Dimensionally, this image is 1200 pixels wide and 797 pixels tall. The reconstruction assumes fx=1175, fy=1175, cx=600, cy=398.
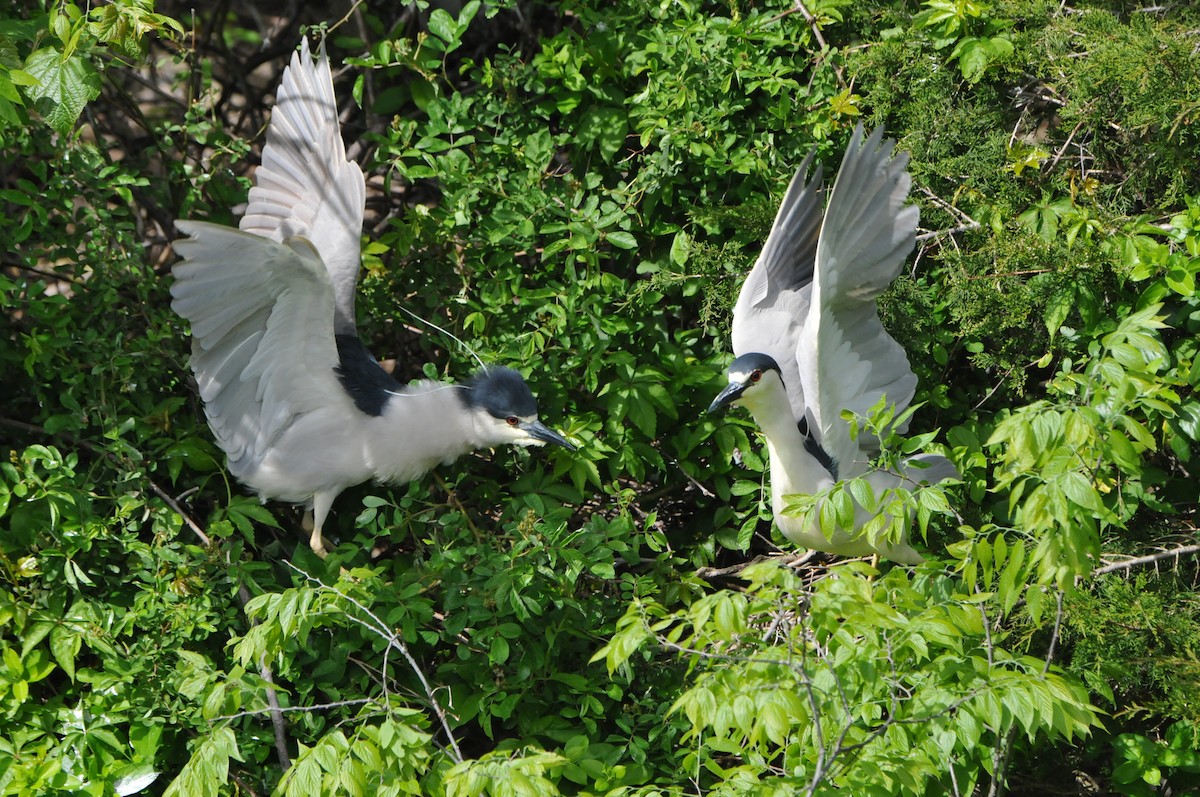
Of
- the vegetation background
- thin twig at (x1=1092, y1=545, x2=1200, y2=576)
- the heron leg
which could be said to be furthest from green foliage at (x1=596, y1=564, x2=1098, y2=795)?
the heron leg

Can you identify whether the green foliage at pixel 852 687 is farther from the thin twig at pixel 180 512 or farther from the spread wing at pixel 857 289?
the thin twig at pixel 180 512

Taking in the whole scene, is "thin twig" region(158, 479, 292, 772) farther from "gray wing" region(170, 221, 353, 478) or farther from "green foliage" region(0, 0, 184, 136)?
"green foliage" region(0, 0, 184, 136)

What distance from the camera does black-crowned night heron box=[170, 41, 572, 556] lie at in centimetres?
289

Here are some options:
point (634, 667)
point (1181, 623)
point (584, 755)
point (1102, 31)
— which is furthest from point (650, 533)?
point (1102, 31)


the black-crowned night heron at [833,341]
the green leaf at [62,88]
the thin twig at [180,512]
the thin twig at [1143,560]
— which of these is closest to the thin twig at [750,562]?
the black-crowned night heron at [833,341]

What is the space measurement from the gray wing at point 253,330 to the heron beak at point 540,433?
20.9 inches

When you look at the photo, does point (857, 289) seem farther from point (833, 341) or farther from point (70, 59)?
point (70, 59)

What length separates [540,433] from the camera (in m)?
3.09

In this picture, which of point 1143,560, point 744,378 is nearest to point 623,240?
point 744,378

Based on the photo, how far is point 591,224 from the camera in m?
3.22

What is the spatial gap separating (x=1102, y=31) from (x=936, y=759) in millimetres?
2126

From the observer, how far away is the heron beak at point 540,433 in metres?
3.09

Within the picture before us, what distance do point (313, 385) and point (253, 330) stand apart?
219mm

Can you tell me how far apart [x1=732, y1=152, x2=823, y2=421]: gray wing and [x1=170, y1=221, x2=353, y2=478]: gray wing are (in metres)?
1.17
